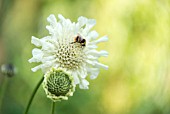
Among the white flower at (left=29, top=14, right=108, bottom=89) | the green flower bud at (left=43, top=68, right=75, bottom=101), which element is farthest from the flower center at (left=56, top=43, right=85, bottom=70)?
the green flower bud at (left=43, top=68, right=75, bottom=101)

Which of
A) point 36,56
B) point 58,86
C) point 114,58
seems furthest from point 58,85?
point 114,58

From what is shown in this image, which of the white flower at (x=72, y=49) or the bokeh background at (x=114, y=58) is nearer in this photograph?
the white flower at (x=72, y=49)

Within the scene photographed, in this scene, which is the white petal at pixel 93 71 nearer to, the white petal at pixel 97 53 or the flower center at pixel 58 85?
the white petal at pixel 97 53

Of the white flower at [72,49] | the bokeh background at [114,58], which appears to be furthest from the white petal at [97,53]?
the bokeh background at [114,58]

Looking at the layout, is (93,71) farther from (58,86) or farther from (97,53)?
(58,86)

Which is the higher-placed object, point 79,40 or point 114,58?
point 114,58

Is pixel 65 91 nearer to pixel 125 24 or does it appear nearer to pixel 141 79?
pixel 141 79
